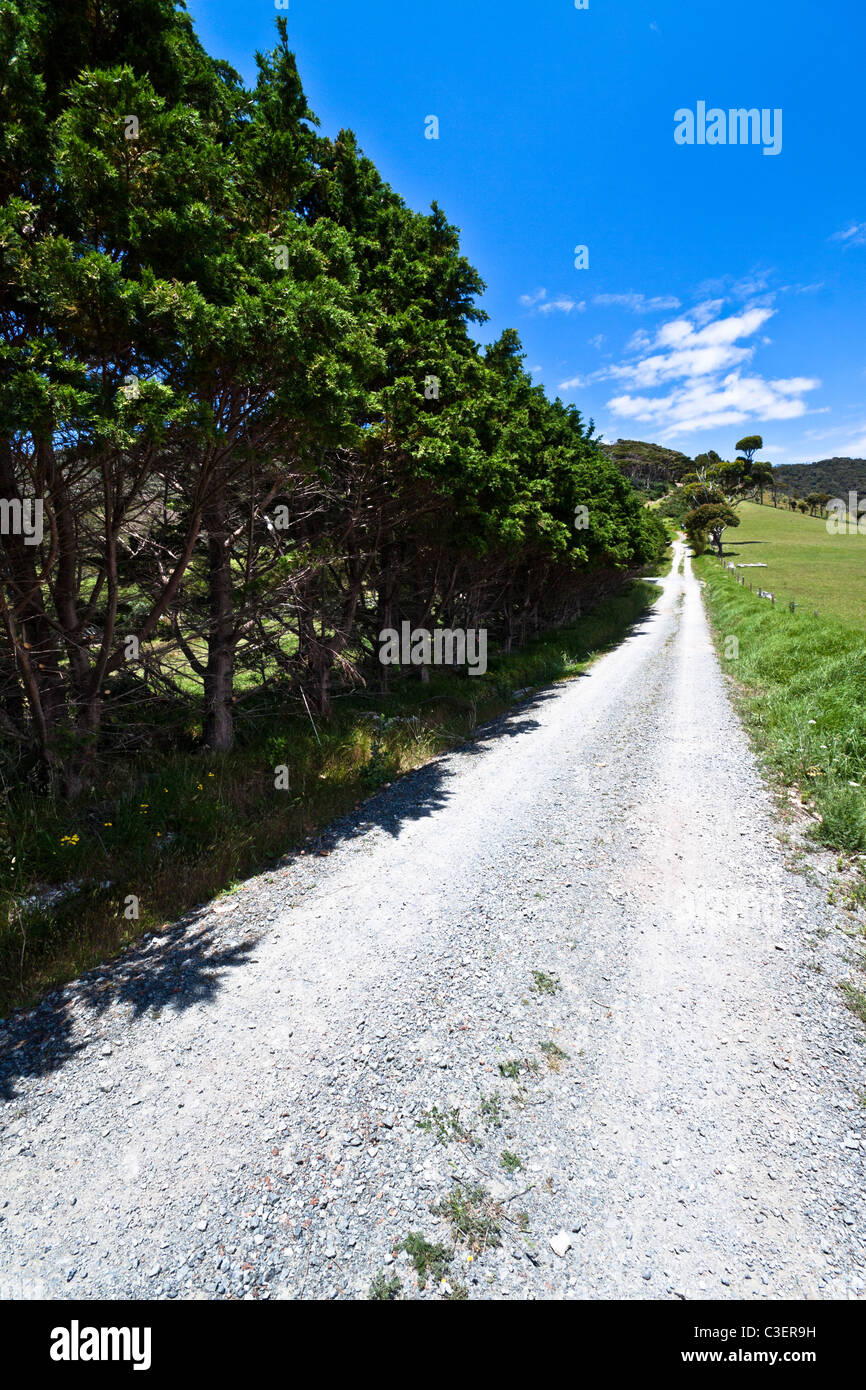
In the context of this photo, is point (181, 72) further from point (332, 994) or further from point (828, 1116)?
point (828, 1116)

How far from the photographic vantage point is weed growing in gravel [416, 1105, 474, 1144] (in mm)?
3174

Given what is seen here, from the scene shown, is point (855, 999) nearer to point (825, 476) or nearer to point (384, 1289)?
point (384, 1289)

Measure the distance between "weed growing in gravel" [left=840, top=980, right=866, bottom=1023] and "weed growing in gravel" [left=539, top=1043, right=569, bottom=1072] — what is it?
2.31m

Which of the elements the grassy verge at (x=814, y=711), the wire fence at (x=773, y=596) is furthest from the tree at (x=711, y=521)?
the grassy verge at (x=814, y=711)

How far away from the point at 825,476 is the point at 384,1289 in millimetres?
240156

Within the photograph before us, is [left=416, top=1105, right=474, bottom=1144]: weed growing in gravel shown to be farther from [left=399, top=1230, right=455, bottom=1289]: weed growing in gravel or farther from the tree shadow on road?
the tree shadow on road

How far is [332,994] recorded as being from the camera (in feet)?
14.3

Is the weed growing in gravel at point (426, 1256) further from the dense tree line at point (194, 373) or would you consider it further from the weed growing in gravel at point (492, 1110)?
the dense tree line at point (194, 373)

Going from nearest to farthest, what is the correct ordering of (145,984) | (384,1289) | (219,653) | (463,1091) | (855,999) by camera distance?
(384,1289) → (463,1091) → (855,999) → (145,984) → (219,653)

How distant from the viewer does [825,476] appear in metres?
183

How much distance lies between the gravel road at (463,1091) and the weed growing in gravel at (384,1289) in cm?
3

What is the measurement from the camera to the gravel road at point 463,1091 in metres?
2.58

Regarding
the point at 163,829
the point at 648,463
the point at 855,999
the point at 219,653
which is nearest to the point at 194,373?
the point at 219,653
